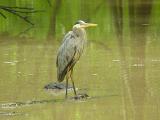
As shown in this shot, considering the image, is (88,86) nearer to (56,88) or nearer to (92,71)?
(56,88)

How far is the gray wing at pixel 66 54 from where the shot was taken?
1116 cm

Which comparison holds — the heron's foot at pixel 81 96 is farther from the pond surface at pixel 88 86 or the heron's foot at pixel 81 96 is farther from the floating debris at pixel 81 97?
the pond surface at pixel 88 86

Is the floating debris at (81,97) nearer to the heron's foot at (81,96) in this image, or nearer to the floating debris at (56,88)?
the heron's foot at (81,96)

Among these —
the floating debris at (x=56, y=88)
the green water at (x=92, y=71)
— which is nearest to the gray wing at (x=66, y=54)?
the floating debris at (x=56, y=88)

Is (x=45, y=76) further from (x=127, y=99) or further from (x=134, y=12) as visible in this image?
(x=134, y=12)

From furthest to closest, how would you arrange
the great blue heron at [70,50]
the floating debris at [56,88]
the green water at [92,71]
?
1. the floating debris at [56,88]
2. the great blue heron at [70,50]
3. the green water at [92,71]

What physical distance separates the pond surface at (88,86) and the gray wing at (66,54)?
383 millimetres

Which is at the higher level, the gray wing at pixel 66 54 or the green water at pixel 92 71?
the gray wing at pixel 66 54

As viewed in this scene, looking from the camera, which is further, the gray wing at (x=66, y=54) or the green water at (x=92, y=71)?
the gray wing at (x=66, y=54)

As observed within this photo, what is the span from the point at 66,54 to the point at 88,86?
0.78 m

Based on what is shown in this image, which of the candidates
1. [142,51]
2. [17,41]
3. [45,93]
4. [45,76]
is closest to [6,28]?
[17,41]

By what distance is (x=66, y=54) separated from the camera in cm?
1118

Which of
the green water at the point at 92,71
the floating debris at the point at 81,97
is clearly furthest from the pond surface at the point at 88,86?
the floating debris at the point at 81,97

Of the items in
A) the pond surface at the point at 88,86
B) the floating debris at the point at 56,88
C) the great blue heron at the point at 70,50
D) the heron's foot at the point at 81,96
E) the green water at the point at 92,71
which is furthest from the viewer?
the floating debris at the point at 56,88
